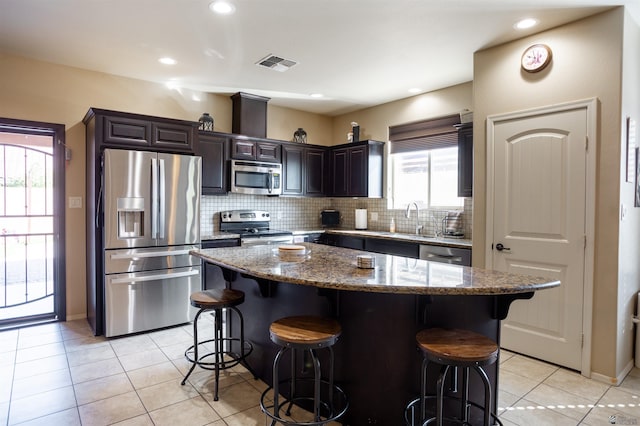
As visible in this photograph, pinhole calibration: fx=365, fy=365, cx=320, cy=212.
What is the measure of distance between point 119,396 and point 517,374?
9.64 ft

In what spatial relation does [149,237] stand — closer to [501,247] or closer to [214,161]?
[214,161]

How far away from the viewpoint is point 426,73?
4.10m

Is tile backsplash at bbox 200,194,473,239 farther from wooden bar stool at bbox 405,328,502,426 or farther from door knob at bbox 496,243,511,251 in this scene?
wooden bar stool at bbox 405,328,502,426

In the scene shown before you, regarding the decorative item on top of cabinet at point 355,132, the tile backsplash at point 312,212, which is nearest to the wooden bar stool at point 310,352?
the tile backsplash at point 312,212

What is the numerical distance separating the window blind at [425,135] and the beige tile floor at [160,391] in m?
2.62

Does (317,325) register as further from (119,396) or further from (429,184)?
(429,184)

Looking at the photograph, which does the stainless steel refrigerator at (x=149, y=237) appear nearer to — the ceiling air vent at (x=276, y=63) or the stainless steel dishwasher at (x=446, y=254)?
the ceiling air vent at (x=276, y=63)

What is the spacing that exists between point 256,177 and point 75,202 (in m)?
2.10

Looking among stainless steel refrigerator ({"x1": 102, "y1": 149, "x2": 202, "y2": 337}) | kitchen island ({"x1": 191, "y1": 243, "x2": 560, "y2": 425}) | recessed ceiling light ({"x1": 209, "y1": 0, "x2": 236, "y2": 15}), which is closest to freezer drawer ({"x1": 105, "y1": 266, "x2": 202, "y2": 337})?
stainless steel refrigerator ({"x1": 102, "y1": 149, "x2": 202, "y2": 337})

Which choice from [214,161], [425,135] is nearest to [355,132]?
[425,135]

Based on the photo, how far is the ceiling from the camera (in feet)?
8.91

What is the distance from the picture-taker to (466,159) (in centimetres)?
392

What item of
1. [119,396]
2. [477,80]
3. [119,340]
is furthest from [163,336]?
[477,80]

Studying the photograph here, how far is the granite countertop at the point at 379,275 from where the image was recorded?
1708 mm
